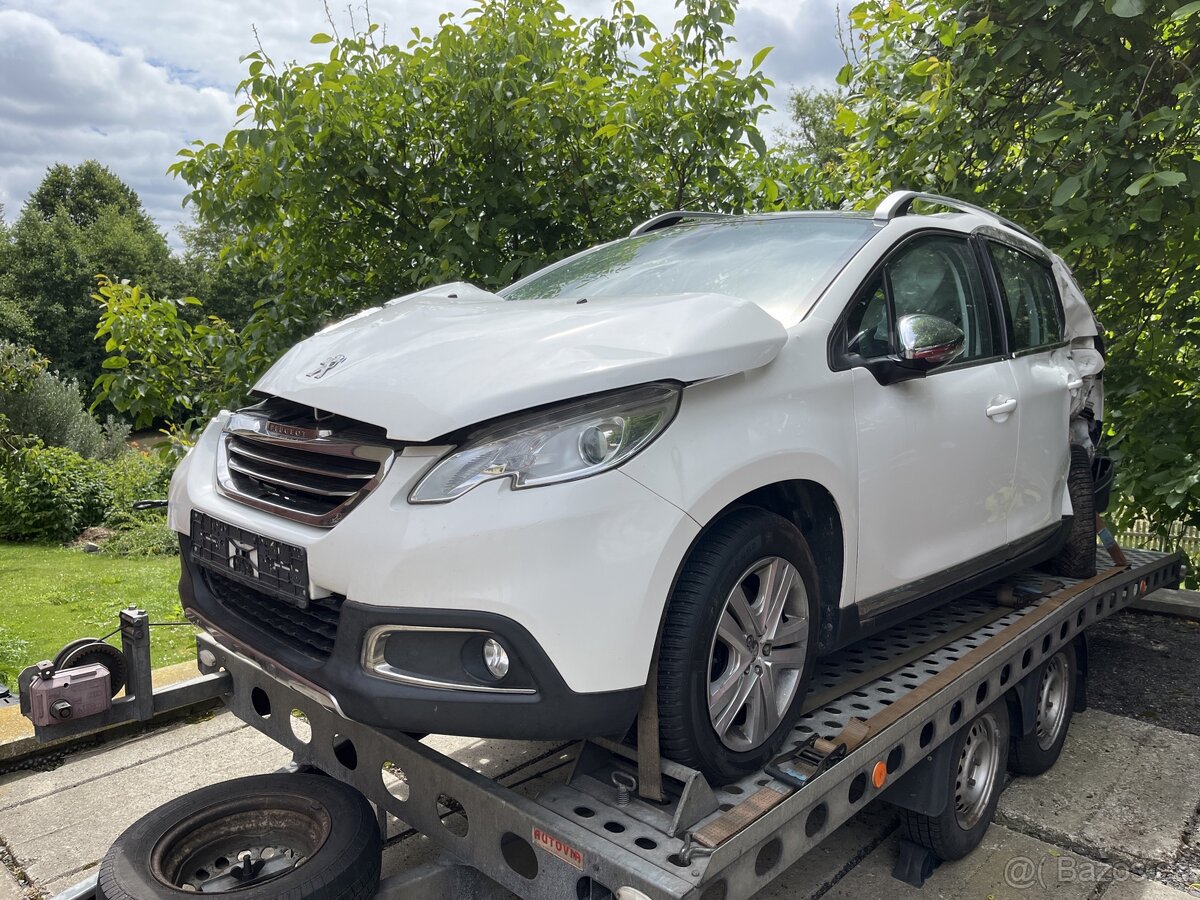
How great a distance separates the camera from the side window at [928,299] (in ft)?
9.46

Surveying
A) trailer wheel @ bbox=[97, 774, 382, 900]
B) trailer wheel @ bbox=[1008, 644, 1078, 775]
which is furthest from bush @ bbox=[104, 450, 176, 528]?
trailer wheel @ bbox=[1008, 644, 1078, 775]

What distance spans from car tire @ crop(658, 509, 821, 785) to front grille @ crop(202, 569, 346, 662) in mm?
772

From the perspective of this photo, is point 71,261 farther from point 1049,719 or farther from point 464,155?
point 1049,719

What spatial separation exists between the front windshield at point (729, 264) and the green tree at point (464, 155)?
1491 mm

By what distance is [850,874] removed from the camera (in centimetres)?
311

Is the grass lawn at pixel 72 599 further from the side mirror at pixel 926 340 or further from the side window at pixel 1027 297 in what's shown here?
the side window at pixel 1027 297

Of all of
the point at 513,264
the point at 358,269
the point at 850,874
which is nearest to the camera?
the point at 850,874

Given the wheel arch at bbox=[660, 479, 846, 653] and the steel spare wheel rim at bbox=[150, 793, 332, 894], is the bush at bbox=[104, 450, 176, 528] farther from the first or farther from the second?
the wheel arch at bbox=[660, 479, 846, 653]

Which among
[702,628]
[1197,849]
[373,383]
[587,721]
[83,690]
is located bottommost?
[1197,849]

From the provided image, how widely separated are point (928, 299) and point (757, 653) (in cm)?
157

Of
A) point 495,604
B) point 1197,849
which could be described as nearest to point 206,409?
point 495,604

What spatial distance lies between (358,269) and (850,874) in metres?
4.15

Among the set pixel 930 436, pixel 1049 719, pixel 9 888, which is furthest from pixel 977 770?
pixel 9 888

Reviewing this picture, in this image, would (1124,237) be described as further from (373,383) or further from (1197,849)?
(373,383)
